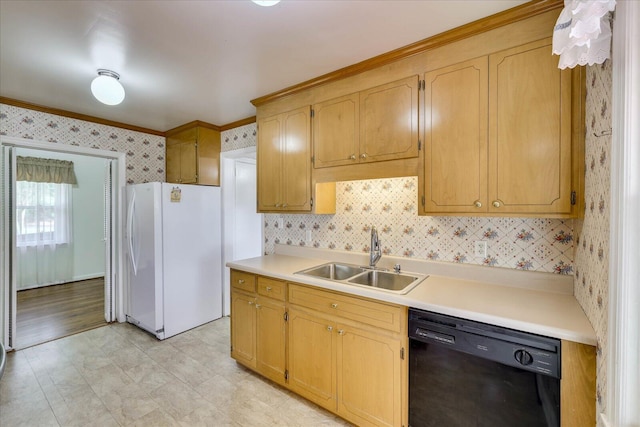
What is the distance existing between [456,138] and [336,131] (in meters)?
0.86

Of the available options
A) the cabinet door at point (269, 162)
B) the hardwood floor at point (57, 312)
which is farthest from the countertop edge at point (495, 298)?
the hardwood floor at point (57, 312)

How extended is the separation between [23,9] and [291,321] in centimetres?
231

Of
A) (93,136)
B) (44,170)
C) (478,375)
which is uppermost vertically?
(93,136)

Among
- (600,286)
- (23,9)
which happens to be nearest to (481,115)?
(600,286)

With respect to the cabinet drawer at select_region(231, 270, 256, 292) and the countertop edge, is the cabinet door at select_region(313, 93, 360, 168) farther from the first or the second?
the cabinet drawer at select_region(231, 270, 256, 292)

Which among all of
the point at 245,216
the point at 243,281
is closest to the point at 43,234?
the point at 245,216

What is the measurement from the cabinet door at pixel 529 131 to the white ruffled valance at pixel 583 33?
1.64ft

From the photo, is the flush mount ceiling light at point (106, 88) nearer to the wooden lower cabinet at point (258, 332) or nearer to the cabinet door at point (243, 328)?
the wooden lower cabinet at point (258, 332)

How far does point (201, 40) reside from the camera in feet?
5.68

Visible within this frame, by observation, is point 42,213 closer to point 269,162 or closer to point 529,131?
point 269,162

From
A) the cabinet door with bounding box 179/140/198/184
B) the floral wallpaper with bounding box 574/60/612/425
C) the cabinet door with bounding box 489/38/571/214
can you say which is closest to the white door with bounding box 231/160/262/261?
the cabinet door with bounding box 179/140/198/184

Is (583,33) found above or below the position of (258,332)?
above

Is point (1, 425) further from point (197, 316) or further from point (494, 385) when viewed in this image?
point (494, 385)

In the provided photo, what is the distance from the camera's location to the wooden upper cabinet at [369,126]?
1815mm
